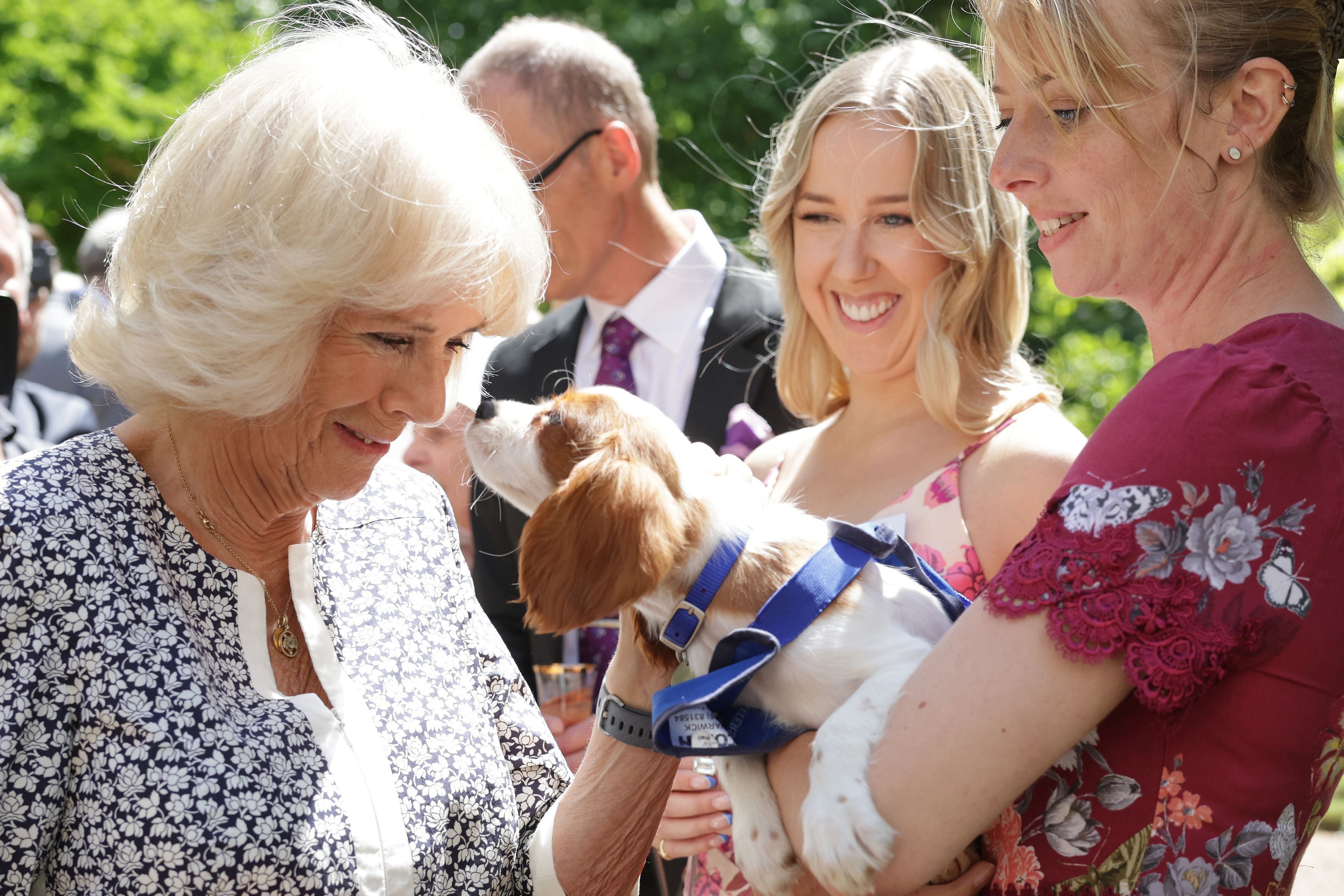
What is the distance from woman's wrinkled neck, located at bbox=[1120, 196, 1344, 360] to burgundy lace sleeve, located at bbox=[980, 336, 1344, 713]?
24cm

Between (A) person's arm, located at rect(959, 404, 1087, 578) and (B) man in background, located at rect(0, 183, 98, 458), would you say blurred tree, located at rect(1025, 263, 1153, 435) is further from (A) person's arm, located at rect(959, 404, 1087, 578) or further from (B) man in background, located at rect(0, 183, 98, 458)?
(B) man in background, located at rect(0, 183, 98, 458)

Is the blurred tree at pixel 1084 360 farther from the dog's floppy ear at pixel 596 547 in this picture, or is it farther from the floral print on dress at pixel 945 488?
the dog's floppy ear at pixel 596 547

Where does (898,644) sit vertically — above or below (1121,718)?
below

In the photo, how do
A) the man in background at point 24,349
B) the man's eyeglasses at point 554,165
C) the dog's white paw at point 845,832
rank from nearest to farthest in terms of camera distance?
the dog's white paw at point 845,832 < the man in background at point 24,349 < the man's eyeglasses at point 554,165

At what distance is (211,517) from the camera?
216 centimetres

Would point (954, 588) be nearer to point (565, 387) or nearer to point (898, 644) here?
point (898, 644)

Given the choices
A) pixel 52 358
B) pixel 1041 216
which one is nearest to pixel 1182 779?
pixel 1041 216

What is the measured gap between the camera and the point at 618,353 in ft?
13.4

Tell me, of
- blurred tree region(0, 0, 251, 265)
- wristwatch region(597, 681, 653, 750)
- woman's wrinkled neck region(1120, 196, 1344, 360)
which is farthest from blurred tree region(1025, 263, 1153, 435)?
blurred tree region(0, 0, 251, 265)

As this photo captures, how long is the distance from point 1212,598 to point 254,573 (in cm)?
172

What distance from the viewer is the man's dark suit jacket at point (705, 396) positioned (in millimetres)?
3779

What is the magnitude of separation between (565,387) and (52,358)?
13.8 feet

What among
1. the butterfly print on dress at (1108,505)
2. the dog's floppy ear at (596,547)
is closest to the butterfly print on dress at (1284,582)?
the butterfly print on dress at (1108,505)

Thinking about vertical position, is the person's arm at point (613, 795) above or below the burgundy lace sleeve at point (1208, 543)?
below
